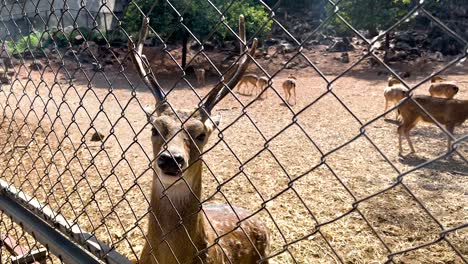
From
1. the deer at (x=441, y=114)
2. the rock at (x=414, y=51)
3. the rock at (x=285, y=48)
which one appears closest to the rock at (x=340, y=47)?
the rock at (x=285, y=48)

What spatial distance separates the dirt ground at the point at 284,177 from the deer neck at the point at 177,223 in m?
0.14

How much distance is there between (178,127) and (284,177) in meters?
3.75

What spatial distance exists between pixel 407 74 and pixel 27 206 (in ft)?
49.4

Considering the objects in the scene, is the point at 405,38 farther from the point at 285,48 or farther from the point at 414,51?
the point at 285,48

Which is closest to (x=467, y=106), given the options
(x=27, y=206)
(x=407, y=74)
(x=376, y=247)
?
(x=376, y=247)

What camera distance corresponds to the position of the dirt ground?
2.44 m

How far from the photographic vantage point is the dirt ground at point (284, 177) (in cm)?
244

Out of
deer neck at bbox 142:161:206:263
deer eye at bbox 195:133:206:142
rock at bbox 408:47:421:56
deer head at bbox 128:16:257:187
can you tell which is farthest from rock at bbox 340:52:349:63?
deer neck at bbox 142:161:206:263

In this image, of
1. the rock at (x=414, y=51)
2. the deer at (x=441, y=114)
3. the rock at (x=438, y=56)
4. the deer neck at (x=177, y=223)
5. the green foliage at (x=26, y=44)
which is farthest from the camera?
the rock at (x=414, y=51)

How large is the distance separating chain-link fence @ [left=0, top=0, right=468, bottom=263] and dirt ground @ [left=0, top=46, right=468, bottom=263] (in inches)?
1.1

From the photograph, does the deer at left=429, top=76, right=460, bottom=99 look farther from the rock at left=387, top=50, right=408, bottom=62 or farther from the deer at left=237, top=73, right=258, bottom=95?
the rock at left=387, top=50, right=408, bottom=62

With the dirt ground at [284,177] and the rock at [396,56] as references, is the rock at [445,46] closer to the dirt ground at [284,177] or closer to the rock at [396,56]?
the rock at [396,56]

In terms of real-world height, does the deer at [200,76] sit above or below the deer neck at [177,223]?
above

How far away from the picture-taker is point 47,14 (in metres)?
11.8
